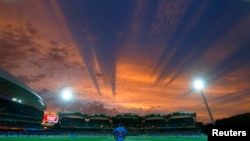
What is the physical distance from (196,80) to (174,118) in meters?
85.3

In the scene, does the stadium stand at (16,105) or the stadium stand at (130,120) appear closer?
the stadium stand at (16,105)

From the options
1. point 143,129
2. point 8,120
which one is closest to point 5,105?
point 8,120

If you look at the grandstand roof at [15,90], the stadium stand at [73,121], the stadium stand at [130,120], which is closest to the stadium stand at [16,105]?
the grandstand roof at [15,90]

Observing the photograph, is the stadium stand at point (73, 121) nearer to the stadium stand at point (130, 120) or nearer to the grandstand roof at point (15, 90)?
the grandstand roof at point (15, 90)

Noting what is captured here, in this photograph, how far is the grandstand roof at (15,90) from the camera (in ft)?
243

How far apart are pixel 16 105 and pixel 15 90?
1113 centimetres

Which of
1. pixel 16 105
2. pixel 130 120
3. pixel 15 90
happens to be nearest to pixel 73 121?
pixel 130 120

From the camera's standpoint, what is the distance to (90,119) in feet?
417

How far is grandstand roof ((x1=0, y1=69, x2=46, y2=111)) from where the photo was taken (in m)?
73.9

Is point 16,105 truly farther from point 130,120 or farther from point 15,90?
point 130,120

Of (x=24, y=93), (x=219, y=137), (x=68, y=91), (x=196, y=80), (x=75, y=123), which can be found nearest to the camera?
(x=219, y=137)

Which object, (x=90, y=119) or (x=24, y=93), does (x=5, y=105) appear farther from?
(x=90, y=119)

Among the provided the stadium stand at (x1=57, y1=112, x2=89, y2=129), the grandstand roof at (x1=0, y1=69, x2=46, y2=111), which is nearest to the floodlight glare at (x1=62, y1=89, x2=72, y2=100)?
the grandstand roof at (x1=0, y1=69, x2=46, y2=111)

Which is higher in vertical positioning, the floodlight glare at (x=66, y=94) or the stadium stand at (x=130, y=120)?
the floodlight glare at (x=66, y=94)
